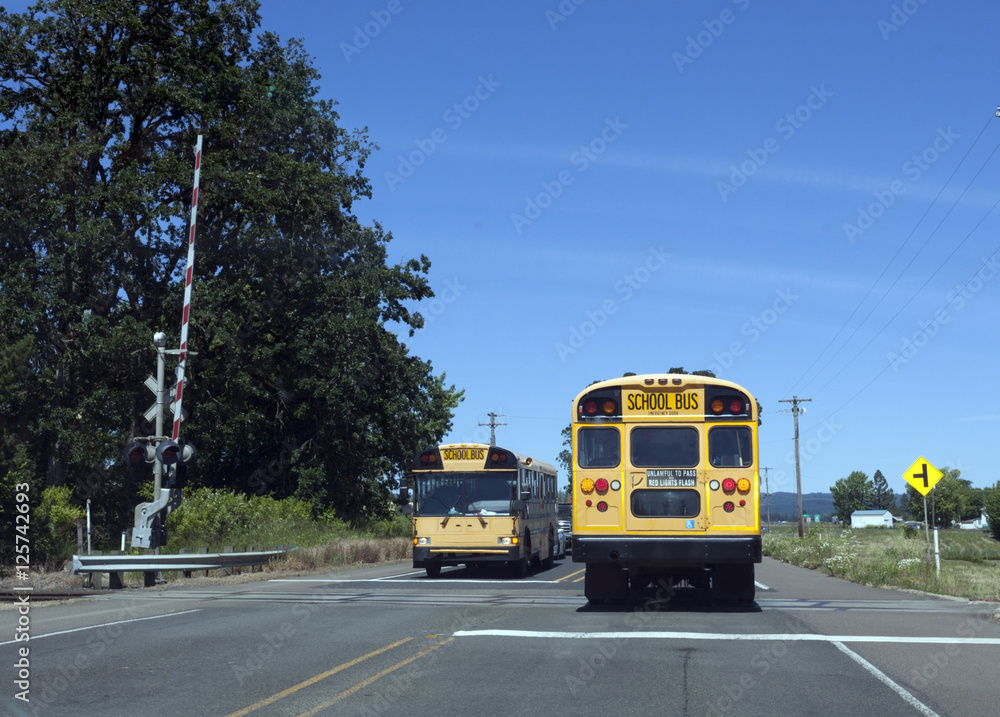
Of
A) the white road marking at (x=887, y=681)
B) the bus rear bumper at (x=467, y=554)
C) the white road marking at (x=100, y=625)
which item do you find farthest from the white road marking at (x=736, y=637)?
the bus rear bumper at (x=467, y=554)

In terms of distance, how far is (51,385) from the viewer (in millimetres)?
35250

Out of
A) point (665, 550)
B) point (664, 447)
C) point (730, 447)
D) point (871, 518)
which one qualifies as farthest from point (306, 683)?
point (871, 518)

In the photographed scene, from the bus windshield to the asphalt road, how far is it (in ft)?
22.2

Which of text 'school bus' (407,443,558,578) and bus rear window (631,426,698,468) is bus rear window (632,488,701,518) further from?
text 'school bus' (407,443,558,578)

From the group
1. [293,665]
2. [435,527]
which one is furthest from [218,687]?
[435,527]

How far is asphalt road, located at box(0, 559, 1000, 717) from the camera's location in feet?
27.2

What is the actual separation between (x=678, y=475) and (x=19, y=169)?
1083 inches

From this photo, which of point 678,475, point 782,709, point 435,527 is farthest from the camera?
point 435,527

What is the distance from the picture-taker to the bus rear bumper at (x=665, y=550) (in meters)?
14.8

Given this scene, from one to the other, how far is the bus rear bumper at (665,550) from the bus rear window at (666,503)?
0.36 meters

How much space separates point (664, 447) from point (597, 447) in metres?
1.02

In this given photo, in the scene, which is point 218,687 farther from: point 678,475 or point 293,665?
point 678,475

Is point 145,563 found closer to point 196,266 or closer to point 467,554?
point 467,554

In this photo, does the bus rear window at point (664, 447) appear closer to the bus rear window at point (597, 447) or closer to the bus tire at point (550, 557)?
the bus rear window at point (597, 447)
